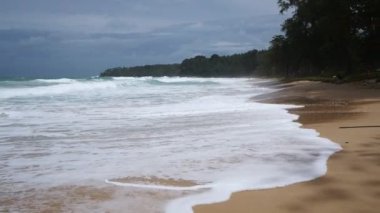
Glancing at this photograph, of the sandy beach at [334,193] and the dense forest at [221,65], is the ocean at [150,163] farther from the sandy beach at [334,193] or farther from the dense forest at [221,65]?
the dense forest at [221,65]

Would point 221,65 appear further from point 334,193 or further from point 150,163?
point 334,193

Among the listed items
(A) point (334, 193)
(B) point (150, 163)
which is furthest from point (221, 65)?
(A) point (334, 193)

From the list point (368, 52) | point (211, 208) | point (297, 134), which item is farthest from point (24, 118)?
point (368, 52)

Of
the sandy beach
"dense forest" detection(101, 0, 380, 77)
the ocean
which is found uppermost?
"dense forest" detection(101, 0, 380, 77)

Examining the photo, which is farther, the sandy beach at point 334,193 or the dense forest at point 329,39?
the dense forest at point 329,39

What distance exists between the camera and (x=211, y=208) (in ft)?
15.7

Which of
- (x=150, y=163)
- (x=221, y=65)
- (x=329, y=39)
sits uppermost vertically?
(x=329, y=39)

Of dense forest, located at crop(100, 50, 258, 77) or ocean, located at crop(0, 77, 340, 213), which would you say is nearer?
ocean, located at crop(0, 77, 340, 213)

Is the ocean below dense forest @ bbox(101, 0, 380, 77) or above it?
below

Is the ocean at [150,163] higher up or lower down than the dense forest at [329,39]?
lower down

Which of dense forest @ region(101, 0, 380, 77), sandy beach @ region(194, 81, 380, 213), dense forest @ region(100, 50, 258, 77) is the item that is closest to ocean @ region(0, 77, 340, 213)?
sandy beach @ region(194, 81, 380, 213)

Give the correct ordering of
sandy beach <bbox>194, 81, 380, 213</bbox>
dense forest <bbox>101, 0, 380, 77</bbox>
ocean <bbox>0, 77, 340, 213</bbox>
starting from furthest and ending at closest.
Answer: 1. dense forest <bbox>101, 0, 380, 77</bbox>
2. ocean <bbox>0, 77, 340, 213</bbox>
3. sandy beach <bbox>194, 81, 380, 213</bbox>

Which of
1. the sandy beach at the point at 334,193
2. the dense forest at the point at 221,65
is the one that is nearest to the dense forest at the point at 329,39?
the sandy beach at the point at 334,193

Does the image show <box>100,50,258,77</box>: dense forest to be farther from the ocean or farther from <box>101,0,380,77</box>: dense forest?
the ocean
